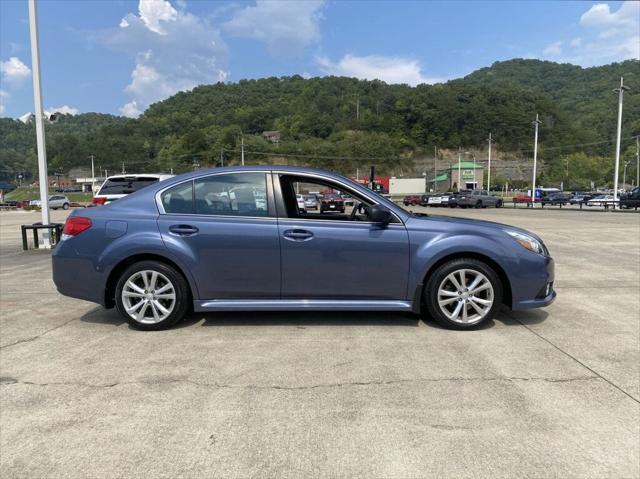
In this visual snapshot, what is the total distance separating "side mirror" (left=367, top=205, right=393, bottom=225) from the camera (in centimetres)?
481

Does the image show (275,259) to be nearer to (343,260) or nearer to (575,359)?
(343,260)

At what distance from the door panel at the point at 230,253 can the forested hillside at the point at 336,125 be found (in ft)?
361

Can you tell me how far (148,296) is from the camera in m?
4.93

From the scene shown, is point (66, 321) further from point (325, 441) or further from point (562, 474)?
point (562, 474)

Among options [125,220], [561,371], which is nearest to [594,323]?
[561,371]

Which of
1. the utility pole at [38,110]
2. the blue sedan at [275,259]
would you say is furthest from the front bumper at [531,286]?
the utility pole at [38,110]

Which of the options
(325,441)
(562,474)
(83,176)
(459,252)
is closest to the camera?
(562,474)

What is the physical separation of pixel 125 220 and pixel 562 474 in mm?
4312

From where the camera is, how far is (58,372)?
3.96 metres

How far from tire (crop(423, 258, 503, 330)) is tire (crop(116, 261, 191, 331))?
98.2 inches

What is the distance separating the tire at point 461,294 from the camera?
492cm

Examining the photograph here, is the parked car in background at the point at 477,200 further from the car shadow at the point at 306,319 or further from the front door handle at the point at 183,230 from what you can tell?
the front door handle at the point at 183,230

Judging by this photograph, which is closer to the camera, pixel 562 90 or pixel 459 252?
pixel 459 252

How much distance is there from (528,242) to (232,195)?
310 centimetres
